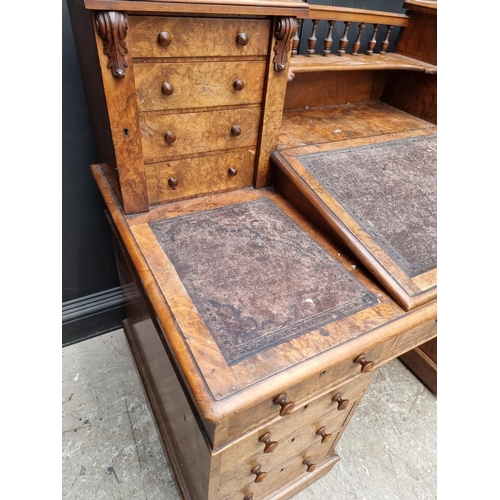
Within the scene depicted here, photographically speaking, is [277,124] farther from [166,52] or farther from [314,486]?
[314,486]

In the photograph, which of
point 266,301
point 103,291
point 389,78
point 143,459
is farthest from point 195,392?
point 389,78

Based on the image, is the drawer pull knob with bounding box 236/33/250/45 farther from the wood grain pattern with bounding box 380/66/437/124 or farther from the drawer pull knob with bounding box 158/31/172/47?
the wood grain pattern with bounding box 380/66/437/124

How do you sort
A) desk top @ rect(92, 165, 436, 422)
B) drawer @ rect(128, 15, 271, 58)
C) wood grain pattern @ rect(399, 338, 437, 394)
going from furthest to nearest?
wood grain pattern @ rect(399, 338, 437, 394), drawer @ rect(128, 15, 271, 58), desk top @ rect(92, 165, 436, 422)

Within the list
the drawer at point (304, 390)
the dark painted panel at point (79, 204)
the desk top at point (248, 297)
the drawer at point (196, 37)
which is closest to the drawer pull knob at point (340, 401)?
the drawer at point (304, 390)

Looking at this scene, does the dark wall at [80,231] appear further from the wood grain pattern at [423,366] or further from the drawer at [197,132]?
the wood grain pattern at [423,366]

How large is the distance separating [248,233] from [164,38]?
612 millimetres

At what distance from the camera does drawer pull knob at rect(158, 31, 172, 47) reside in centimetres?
100

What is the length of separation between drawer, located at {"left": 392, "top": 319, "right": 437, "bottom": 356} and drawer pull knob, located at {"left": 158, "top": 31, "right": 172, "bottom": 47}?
1102mm

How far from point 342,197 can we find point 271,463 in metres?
0.97

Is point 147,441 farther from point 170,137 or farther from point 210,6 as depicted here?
point 210,6

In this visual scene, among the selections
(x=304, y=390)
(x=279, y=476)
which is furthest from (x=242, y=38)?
(x=279, y=476)

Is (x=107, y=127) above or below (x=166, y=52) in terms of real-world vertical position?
below

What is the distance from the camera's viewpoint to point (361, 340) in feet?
3.13

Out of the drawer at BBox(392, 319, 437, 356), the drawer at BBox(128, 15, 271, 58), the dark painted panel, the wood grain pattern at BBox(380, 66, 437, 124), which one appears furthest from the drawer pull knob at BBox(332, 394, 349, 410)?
the wood grain pattern at BBox(380, 66, 437, 124)
